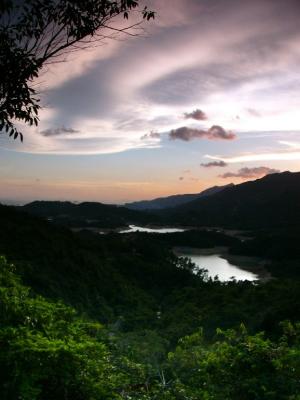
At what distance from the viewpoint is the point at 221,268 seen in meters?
163

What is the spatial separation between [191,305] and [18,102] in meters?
73.9

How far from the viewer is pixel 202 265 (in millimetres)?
168000

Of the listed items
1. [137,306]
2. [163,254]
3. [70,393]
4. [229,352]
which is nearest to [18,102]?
[70,393]

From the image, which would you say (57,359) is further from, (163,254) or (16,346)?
(163,254)

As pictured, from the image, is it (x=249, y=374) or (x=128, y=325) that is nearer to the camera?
(x=249, y=374)

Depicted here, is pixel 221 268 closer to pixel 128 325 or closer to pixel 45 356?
pixel 128 325

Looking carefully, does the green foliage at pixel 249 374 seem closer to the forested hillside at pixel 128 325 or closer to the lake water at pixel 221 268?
the forested hillside at pixel 128 325

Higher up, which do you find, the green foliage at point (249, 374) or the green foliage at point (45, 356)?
the green foliage at point (45, 356)

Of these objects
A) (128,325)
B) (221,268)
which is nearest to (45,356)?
(128,325)

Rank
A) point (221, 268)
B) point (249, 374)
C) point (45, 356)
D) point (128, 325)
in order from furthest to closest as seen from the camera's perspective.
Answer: point (221, 268) → point (128, 325) → point (249, 374) → point (45, 356)

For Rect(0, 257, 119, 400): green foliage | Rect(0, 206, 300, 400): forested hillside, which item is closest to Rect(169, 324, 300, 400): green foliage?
Rect(0, 206, 300, 400): forested hillside

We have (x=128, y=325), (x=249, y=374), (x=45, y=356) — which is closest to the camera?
(x=45, y=356)

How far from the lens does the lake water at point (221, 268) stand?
14538cm

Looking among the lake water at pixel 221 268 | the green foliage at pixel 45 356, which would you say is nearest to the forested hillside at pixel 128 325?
the green foliage at pixel 45 356
